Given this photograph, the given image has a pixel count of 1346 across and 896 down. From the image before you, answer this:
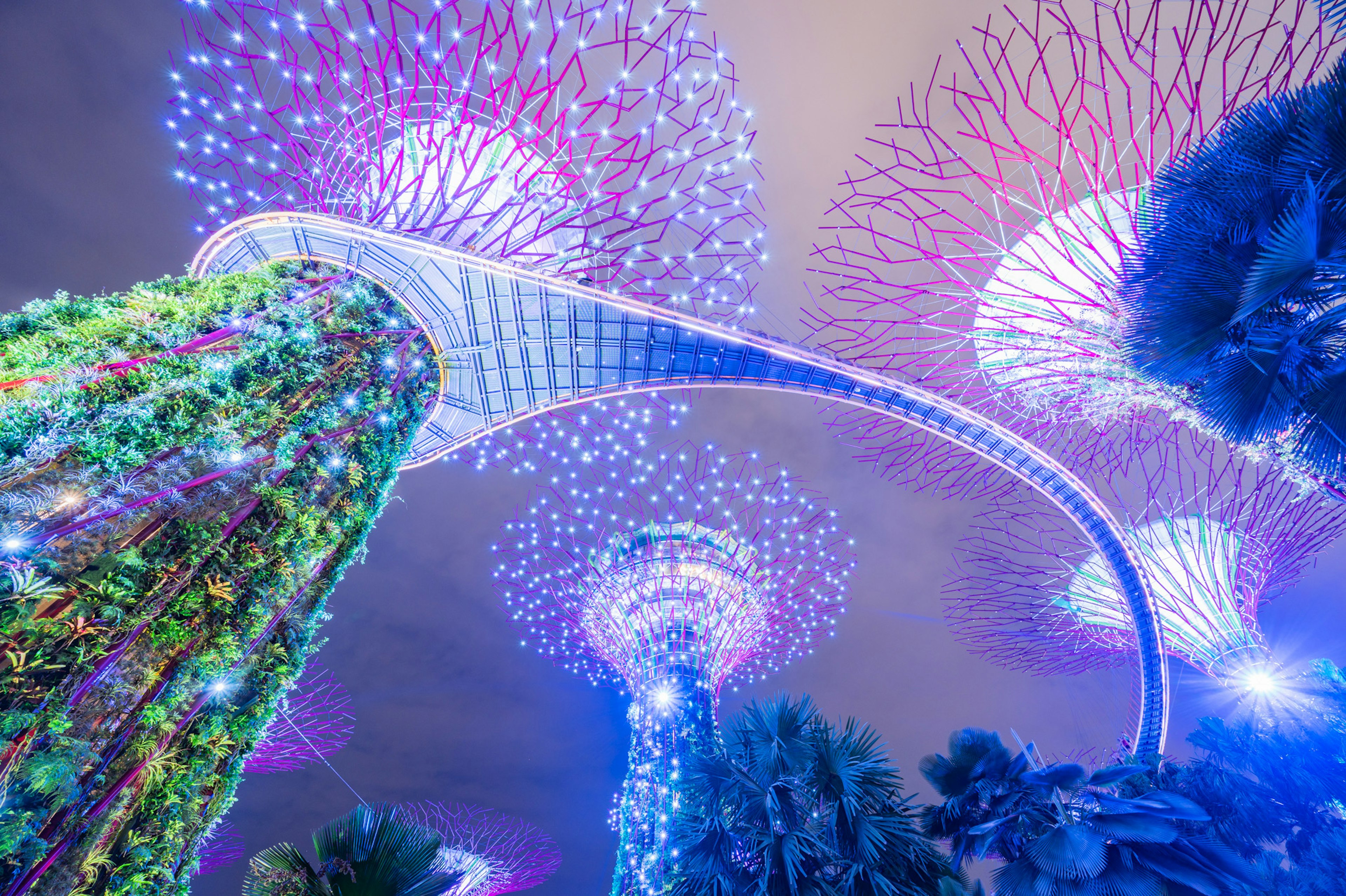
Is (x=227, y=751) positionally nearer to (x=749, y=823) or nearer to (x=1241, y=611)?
(x=749, y=823)

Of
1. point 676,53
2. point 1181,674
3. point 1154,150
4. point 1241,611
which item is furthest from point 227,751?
point 1181,674

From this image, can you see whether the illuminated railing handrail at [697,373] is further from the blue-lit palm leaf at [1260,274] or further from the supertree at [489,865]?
the supertree at [489,865]

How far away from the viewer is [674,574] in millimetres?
16531

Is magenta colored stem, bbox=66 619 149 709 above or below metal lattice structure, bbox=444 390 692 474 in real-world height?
below

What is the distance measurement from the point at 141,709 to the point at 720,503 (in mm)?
11402

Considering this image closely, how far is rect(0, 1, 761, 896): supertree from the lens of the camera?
379cm

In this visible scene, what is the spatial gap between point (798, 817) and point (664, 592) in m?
9.54

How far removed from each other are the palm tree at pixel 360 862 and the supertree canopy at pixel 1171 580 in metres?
9.72

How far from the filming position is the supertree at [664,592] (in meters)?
12.9

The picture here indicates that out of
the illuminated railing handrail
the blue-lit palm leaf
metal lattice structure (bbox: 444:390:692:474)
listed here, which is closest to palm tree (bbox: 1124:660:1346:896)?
the illuminated railing handrail

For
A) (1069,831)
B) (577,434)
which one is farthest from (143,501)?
(1069,831)

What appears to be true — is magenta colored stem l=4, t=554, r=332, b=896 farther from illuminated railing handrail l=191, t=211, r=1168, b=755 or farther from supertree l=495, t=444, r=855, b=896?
supertree l=495, t=444, r=855, b=896

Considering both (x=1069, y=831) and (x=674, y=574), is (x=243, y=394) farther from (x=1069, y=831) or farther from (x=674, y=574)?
(x=674, y=574)

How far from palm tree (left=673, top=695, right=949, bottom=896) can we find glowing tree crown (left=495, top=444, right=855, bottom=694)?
593 centimetres
